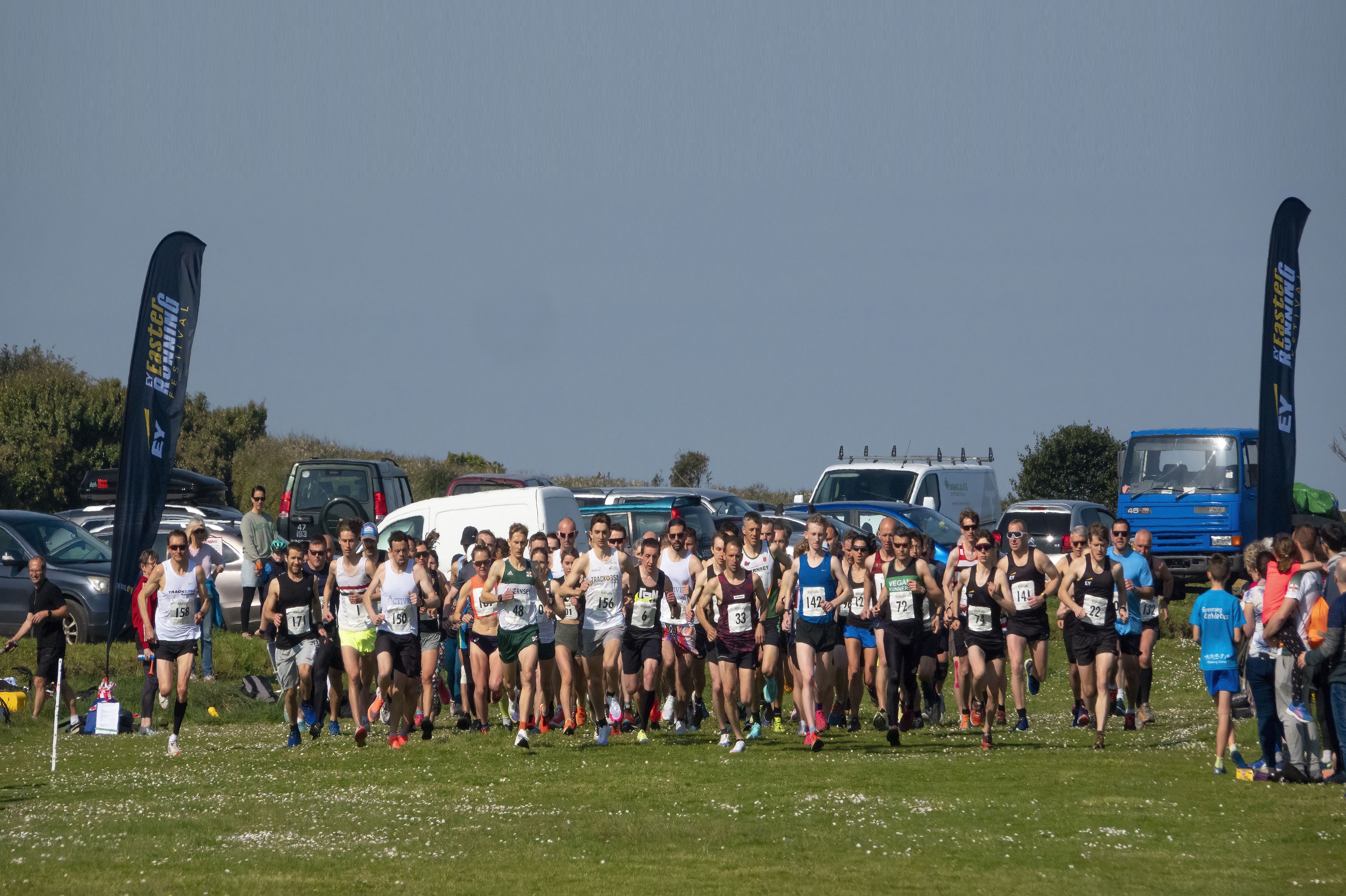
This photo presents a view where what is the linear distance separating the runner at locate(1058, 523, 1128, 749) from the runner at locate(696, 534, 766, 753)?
10.1 ft

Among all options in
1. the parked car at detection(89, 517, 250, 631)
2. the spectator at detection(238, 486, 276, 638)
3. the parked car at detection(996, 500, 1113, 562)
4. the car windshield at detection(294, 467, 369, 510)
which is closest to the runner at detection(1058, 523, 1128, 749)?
the spectator at detection(238, 486, 276, 638)

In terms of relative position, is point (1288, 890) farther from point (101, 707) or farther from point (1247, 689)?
point (101, 707)

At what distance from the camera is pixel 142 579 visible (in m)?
15.7

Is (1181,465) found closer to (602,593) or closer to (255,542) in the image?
(255,542)

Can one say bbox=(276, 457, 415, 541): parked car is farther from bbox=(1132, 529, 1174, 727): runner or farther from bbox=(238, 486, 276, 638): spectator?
bbox=(1132, 529, 1174, 727): runner

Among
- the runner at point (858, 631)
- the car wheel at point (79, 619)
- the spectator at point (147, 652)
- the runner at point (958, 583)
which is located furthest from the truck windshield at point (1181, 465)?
the spectator at point (147, 652)

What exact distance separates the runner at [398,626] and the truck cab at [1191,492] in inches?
673

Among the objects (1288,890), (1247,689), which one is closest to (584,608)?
(1247,689)

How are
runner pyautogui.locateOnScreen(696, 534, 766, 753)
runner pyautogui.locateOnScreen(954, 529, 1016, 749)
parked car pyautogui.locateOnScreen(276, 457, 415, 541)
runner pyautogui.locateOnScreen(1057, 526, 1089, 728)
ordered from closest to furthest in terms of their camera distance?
runner pyautogui.locateOnScreen(696, 534, 766, 753)
runner pyautogui.locateOnScreen(954, 529, 1016, 749)
runner pyautogui.locateOnScreen(1057, 526, 1089, 728)
parked car pyautogui.locateOnScreen(276, 457, 415, 541)

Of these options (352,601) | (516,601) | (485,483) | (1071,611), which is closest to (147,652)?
(352,601)

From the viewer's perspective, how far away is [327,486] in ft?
86.4

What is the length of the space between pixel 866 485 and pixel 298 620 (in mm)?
17084

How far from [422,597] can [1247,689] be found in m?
7.49

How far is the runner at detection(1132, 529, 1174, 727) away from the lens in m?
15.1
